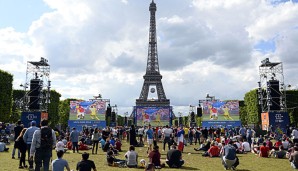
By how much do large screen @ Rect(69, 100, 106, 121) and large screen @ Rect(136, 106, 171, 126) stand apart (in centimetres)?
834

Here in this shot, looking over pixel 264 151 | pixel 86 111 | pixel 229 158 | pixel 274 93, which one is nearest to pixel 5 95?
pixel 86 111

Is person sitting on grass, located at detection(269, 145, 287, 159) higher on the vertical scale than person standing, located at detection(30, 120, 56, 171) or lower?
lower

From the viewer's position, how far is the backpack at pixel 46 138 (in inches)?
365

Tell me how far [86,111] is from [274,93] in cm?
2387

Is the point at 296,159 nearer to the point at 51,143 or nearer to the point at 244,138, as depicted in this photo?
the point at 51,143

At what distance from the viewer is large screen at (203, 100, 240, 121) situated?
42062 millimetres

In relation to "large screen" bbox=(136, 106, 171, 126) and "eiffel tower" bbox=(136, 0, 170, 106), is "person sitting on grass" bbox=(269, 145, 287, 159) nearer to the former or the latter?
"large screen" bbox=(136, 106, 171, 126)

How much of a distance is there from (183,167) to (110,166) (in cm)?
329

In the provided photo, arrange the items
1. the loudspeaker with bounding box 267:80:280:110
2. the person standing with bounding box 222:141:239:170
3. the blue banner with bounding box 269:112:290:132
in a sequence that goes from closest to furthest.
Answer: the person standing with bounding box 222:141:239:170
the blue banner with bounding box 269:112:290:132
the loudspeaker with bounding box 267:80:280:110

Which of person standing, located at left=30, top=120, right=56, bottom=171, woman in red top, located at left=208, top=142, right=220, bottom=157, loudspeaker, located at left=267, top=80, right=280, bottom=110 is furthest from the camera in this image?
loudspeaker, located at left=267, top=80, right=280, bottom=110

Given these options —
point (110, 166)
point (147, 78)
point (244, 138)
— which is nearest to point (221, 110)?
point (244, 138)

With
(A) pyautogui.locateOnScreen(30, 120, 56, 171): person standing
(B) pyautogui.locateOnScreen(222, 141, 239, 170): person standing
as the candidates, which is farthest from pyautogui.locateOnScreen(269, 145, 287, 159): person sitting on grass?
(A) pyautogui.locateOnScreen(30, 120, 56, 171): person standing

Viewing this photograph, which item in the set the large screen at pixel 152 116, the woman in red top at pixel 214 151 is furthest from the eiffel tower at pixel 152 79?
the woman in red top at pixel 214 151

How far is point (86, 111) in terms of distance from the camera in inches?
1649
